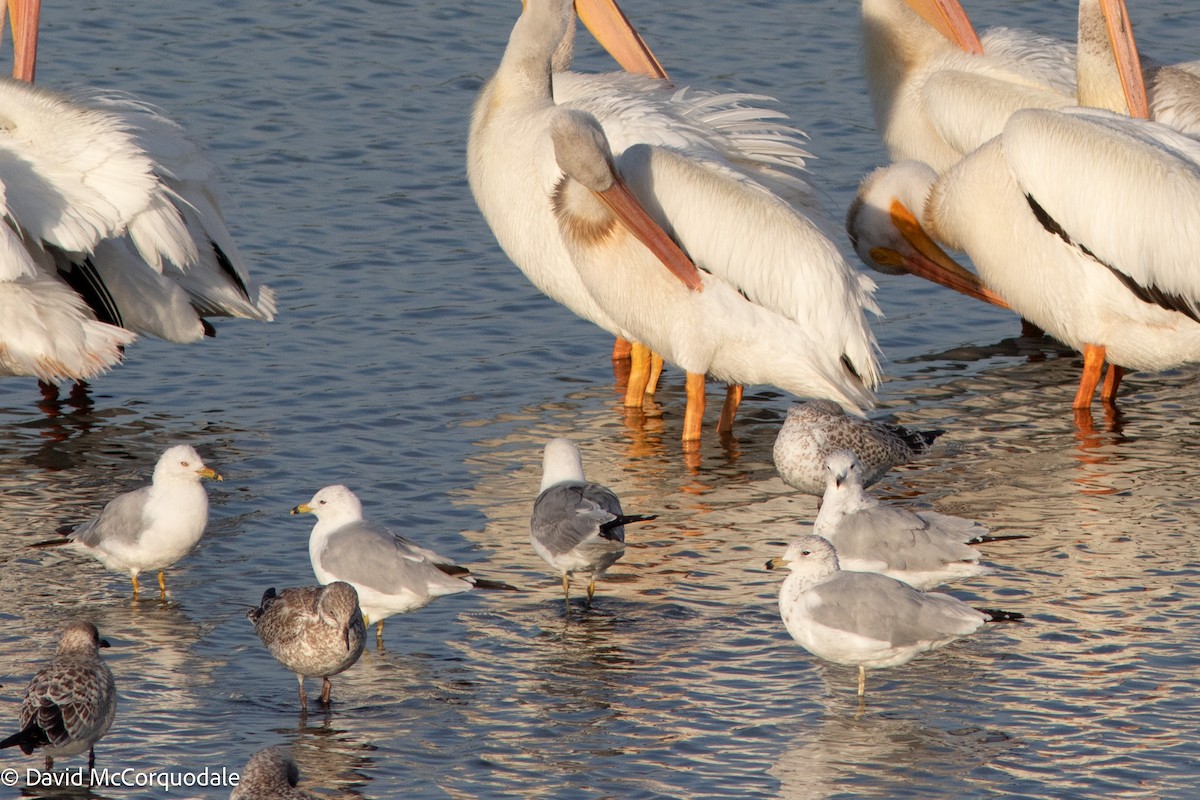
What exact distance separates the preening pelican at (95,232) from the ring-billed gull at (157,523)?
1.50 meters

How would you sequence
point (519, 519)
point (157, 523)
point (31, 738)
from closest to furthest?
1. point (31, 738)
2. point (157, 523)
3. point (519, 519)

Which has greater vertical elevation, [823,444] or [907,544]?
[907,544]

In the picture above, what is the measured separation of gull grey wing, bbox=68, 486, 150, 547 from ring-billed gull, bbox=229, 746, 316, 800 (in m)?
1.52

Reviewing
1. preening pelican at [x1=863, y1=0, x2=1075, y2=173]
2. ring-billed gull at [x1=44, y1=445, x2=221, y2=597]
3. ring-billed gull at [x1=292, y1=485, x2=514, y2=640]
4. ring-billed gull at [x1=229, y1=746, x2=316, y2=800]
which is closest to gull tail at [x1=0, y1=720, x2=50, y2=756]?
ring-billed gull at [x1=229, y1=746, x2=316, y2=800]

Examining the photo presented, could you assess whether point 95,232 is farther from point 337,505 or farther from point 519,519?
point 337,505

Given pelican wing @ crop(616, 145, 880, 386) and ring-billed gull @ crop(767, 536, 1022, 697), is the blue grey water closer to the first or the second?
ring-billed gull @ crop(767, 536, 1022, 697)

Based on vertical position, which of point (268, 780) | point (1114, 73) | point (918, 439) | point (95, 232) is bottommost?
point (918, 439)

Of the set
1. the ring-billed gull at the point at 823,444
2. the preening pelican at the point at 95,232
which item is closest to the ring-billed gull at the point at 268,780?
the ring-billed gull at the point at 823,444

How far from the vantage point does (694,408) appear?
670cm

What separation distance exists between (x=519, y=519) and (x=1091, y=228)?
7.44ft

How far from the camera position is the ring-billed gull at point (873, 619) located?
4480 millimetres

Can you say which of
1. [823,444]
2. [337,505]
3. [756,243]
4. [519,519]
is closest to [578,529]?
[337,505]

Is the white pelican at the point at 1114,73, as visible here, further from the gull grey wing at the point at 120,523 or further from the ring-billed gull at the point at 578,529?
the gull grey wing at the point at 120,523

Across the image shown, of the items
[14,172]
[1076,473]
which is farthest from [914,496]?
[14,172]
